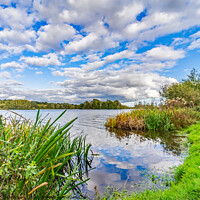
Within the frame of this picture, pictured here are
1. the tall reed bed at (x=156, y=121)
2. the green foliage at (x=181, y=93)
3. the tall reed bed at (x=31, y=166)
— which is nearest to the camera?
the tall reed bed at (x=31, y=166)

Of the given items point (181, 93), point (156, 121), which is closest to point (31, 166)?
point (156, 121)

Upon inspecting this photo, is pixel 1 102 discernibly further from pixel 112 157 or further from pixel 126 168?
pixel 112 157

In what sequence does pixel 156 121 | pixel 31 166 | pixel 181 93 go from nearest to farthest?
pixel 31 166
pixel 156 121
pixel 181 93

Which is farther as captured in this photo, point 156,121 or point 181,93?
point 181,93

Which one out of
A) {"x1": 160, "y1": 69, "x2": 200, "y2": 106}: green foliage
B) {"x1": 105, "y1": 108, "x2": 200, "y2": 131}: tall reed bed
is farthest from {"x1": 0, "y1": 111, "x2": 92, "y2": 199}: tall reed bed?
{"x1": 160, "y1": 69, "x2": 200, "y2": 106}: green foliage

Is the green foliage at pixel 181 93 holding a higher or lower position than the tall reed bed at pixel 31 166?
higher

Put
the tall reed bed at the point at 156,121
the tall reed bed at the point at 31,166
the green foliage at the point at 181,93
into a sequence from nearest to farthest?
the tall reed bed at the point at 31,166
the tall reed bed at the point at 156,121
the green foliage at the point at 181,93

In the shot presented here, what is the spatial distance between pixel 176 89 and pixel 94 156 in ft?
68.2

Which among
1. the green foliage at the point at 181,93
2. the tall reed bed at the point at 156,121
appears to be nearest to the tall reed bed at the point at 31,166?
the tall reed bed at the point at 156,121

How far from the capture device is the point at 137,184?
3.59 meters

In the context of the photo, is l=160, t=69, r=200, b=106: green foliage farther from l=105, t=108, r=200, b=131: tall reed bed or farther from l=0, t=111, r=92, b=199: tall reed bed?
l=0, t=111, r=92, b=199: tall reed bed

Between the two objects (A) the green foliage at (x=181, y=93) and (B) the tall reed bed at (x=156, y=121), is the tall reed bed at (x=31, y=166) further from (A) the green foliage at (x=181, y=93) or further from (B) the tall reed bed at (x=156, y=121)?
(A) the green foliage at (x=181, y=93)

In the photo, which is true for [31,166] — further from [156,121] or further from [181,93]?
[181,93]

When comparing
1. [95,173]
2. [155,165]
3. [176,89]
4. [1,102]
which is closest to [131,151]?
[155,165]
